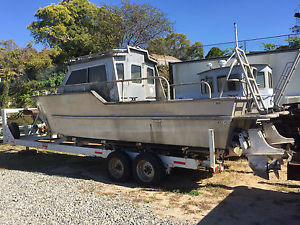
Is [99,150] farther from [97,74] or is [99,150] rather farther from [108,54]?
[108,54]

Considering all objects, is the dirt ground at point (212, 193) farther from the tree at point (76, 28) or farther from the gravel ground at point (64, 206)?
the tree at point (76, 28)

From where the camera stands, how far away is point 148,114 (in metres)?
5.52

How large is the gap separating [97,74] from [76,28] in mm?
22411

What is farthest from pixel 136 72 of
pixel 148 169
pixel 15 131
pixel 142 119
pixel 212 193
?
pixel 15 131

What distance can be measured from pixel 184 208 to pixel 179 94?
24.2 ft

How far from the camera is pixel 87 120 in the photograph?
21.6ft

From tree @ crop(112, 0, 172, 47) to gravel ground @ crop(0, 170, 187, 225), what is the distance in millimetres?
18607

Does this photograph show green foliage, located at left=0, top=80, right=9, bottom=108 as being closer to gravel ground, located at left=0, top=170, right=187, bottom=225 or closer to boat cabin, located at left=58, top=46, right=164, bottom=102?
boat cabin, located at left=58, top=46, right=164, bottom=102

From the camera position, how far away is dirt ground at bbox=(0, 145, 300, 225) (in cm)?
403

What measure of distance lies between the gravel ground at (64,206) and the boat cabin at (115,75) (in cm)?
235

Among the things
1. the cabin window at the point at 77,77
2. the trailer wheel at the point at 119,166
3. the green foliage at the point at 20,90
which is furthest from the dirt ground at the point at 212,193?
the green foliage at the point at 20,90

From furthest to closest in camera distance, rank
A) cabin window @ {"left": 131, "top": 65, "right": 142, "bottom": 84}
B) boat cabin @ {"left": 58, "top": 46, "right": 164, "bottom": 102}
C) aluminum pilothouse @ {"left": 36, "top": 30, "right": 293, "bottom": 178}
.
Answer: cabin window @ {"left": 131, "top": 65, "right": 142, "bottom": 84}
boat cabin @ {"left": 58, "top": 46, "right": 164, "bottom": 102}
aluminum pilothouse @ {"left": 36, "top": 30, "right": 293, "bottom": 178}

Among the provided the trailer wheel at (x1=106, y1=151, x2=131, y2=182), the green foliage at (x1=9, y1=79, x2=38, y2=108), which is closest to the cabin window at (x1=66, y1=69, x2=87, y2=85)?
the trailer wheel at (x1=106, y1=151, x2=131, y2=182)

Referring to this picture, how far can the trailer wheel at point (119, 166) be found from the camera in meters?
5.95
